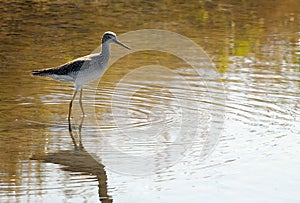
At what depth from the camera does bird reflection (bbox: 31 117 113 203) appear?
8672 millimetres

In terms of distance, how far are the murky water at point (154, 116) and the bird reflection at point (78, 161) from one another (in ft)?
0.04

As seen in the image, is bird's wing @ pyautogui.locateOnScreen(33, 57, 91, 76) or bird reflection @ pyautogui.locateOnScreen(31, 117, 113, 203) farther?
bird's wing @ pyautogui.locateOnScreen(33, 57, 91, 76)

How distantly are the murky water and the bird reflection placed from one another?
13mm

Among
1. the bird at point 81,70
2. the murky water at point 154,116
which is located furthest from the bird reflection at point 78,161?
the bird at point 81,70

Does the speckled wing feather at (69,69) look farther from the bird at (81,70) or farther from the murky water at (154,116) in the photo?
the murky water at (154,116)

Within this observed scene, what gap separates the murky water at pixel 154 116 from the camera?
27.5 feet

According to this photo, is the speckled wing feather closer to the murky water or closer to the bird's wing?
the bird's wing

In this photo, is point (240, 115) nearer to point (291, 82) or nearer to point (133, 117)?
point (133, 117)

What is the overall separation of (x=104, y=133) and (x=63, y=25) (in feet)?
24.7

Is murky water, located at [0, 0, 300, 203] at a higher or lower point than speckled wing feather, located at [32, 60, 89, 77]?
lower

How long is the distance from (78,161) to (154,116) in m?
2.07

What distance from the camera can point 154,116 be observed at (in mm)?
11031

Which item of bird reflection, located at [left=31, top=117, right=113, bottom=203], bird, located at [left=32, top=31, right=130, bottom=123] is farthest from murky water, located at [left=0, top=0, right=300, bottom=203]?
bird, located at [left=32, top=31, right=130, bottom=123]

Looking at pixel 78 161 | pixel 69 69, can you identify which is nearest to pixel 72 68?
pixel 69 69
